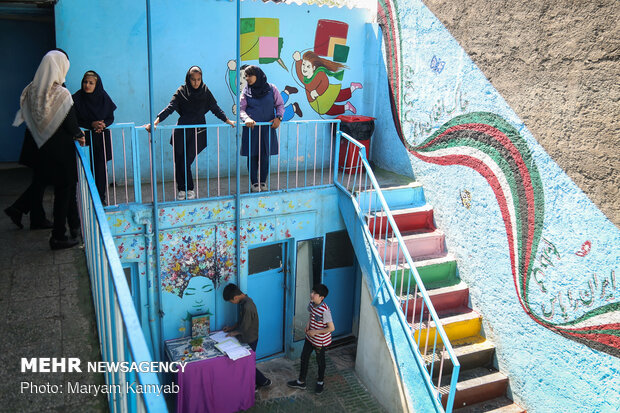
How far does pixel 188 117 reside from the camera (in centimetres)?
640

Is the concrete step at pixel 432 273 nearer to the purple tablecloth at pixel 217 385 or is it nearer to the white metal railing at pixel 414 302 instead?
the white metal railing at pixel 414 302

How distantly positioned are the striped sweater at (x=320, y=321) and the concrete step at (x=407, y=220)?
119 centimetres

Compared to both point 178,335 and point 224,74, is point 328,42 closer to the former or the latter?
point 224,74

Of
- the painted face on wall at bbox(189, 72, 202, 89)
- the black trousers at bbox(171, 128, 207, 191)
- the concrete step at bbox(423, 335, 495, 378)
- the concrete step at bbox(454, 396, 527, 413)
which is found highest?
the painted face on wall at bbox(189, 72, 202, 89)

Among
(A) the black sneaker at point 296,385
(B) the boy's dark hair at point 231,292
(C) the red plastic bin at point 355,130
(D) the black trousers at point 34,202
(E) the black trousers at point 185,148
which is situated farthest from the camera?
(C) the red plastic bin at point 355,130

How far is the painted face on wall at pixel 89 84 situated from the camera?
18.1 ft

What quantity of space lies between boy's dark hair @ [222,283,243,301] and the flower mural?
0.64 ft

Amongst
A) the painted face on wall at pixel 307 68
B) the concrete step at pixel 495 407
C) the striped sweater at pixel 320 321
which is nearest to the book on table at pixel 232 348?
the striped sweater at pixel 320 321

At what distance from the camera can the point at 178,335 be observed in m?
7.06

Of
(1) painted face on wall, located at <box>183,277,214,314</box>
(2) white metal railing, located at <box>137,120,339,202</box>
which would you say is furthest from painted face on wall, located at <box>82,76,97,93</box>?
(1) painted face on wall, located at <box>183,277,214,314</box>

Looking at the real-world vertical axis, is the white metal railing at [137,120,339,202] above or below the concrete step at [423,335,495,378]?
above

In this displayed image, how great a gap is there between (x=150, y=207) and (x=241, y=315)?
1916mm

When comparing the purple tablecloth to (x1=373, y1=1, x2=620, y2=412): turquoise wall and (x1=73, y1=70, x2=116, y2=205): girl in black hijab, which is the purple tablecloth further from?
(x1=373, y1=1, x2=620, y2=412): turquoise wall

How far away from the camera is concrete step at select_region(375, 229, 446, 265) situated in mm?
6590
